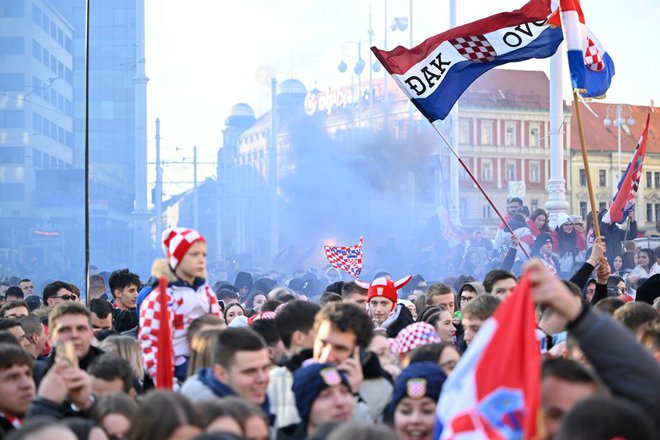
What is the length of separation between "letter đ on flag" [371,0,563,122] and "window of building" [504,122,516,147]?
7913 centimetres

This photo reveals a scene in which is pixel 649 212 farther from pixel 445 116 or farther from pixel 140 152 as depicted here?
pixel 445 116

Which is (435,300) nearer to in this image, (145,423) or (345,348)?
(345,348)

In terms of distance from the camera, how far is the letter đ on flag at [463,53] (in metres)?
12.6

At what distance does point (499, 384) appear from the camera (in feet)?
15.7

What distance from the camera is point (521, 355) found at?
4859 millimetres

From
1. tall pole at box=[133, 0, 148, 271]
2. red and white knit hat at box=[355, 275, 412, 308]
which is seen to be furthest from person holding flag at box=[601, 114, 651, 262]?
tall pole at box=[133, 0, 148, 271]

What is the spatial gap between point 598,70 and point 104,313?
16.6 feet

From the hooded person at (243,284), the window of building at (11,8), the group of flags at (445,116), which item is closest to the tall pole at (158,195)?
the window of building at (11,8)

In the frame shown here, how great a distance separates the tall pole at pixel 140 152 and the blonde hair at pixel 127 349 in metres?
47.6

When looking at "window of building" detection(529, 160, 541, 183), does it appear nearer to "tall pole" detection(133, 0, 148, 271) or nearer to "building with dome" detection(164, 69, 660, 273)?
"building with dome" detection(164, 69, 660, 273)

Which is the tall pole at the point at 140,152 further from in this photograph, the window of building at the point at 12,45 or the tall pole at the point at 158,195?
the window of building at the point at 12,45

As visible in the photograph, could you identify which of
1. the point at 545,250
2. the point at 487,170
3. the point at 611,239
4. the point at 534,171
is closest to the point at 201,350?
the point at 545,250

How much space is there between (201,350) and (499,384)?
2739 mm

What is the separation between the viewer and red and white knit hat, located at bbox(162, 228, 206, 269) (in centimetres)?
839
